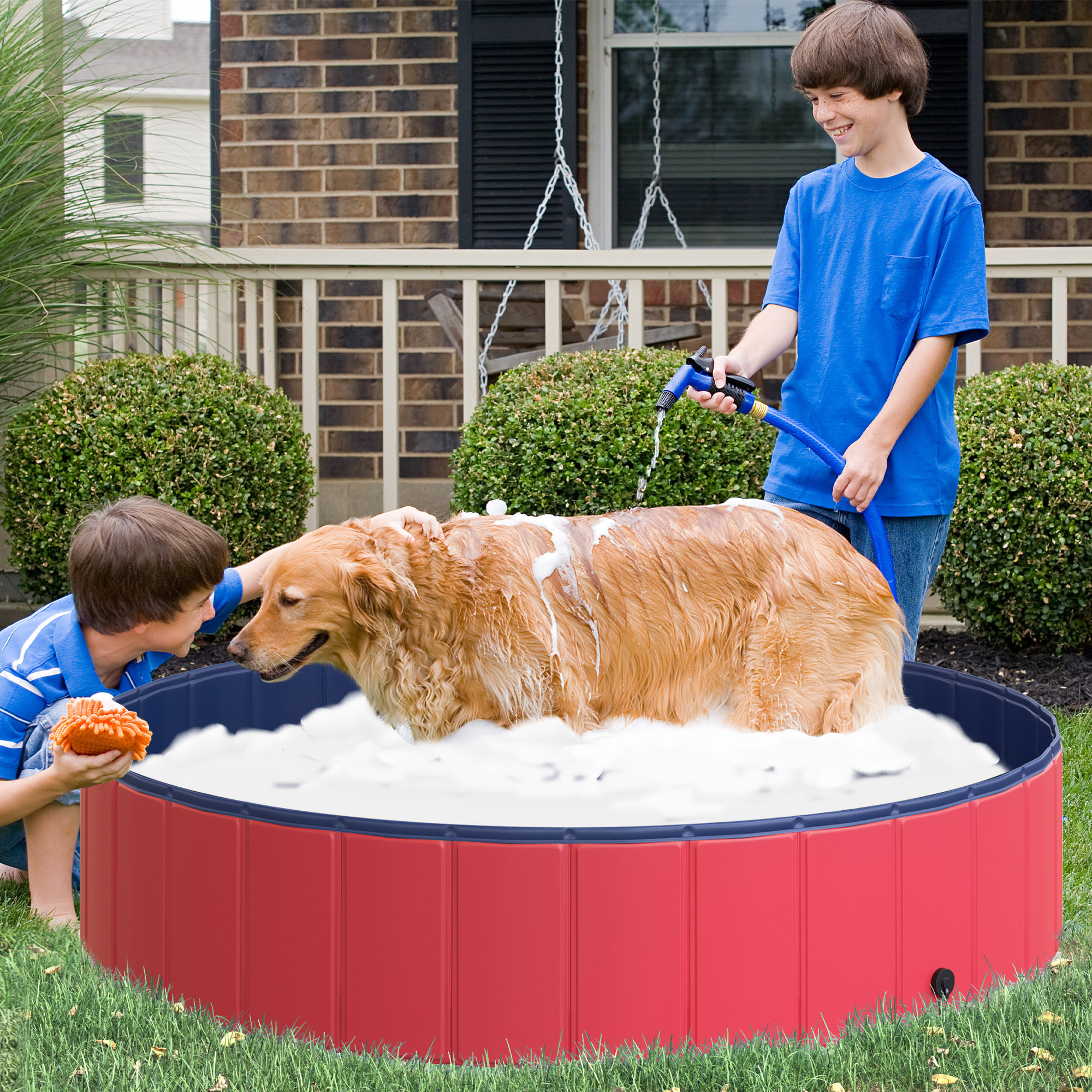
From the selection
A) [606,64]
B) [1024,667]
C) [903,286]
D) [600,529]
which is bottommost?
[1024,667]

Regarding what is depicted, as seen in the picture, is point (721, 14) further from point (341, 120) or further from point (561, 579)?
point (561, 579)

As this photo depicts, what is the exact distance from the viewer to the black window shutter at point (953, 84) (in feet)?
23.5

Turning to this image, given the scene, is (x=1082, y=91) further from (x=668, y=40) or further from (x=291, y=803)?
(x=291, y=803)

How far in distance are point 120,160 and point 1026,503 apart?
3.97 metres

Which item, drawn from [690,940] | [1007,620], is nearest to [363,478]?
[1007,620]

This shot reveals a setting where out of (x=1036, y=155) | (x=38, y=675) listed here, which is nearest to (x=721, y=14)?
(x=1036, y=155)

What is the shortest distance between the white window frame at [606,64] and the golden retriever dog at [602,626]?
17.8 feet

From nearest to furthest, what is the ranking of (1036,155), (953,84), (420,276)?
(420,276)
(953,84)
(1036,155)

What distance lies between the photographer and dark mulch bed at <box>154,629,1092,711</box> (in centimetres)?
476

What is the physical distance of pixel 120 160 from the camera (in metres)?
5.19

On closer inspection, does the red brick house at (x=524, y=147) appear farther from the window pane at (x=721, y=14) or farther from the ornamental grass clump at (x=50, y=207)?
the ornamental grass clump at (x=50, y=207)

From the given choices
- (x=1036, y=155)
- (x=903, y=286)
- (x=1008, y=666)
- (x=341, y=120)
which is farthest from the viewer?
(x=341, y=120)

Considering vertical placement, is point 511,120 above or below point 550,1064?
above

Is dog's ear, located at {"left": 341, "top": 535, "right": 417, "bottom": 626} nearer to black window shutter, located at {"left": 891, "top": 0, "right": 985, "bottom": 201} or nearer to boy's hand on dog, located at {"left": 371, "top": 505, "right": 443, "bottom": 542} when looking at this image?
boy's hand on dog, located at {"left": 371, "top": 505, "right": 443, "bottom": 542}
